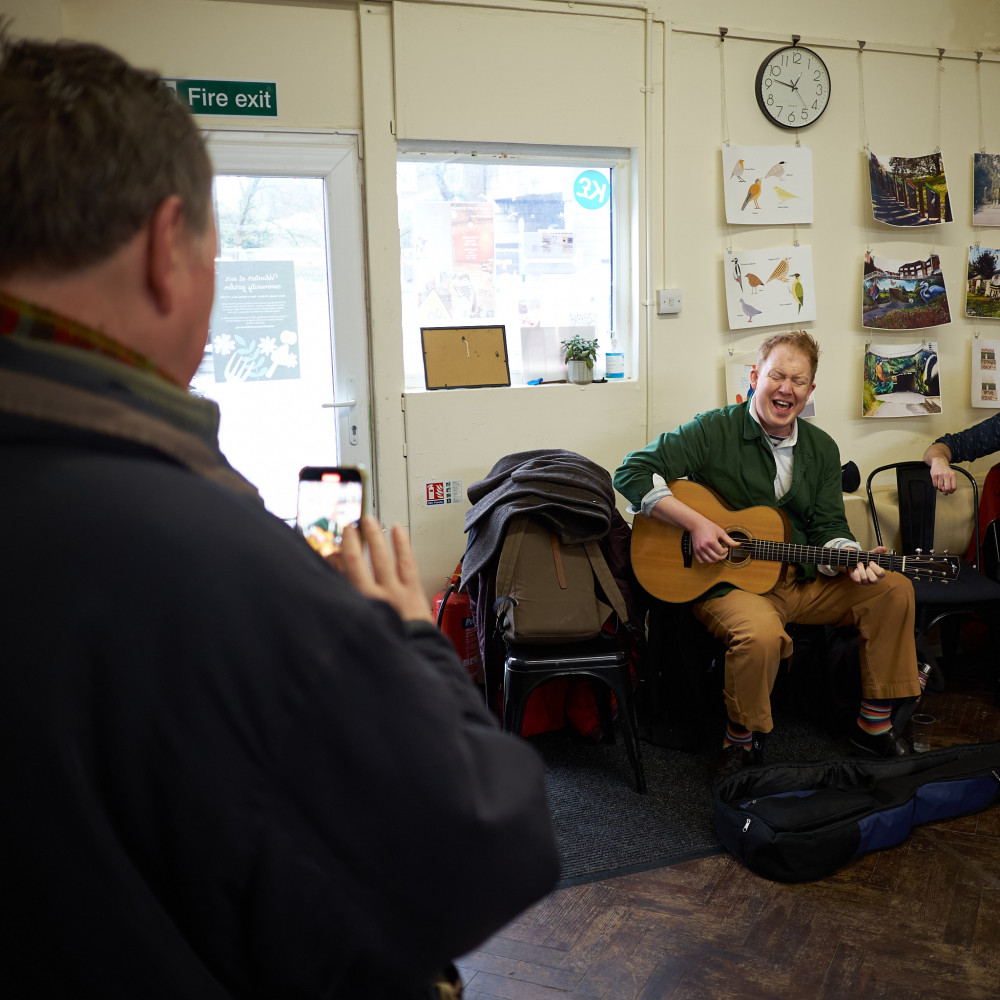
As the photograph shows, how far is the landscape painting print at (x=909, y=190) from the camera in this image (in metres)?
3.92

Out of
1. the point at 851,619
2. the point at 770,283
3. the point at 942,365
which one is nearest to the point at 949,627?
the point at 851,619

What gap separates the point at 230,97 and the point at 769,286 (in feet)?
7.60

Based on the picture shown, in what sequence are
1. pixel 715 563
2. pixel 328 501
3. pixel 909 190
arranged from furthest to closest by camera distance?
pixel 909 190
pixel 715 563
pixel 328 501

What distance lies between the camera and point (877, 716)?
2922mm

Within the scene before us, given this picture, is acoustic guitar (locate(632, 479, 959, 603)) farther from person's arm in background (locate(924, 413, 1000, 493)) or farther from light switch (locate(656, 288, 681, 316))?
light switch (locate(656, 288, 681, 316))

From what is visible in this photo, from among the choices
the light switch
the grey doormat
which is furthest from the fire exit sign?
the grey doormat

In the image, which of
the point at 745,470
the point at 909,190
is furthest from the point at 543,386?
the point at 909,190

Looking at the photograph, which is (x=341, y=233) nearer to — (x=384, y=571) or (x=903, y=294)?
(x=903, y=294)

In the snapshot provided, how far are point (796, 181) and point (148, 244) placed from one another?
3773 mm

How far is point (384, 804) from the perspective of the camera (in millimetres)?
561

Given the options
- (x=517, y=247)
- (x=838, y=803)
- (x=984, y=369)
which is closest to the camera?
(x=838, y=803)

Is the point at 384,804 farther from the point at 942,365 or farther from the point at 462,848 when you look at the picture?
the point at 942,365

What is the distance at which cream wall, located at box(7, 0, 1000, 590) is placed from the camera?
324 cm

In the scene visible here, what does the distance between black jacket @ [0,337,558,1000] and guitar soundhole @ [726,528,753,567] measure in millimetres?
2478
